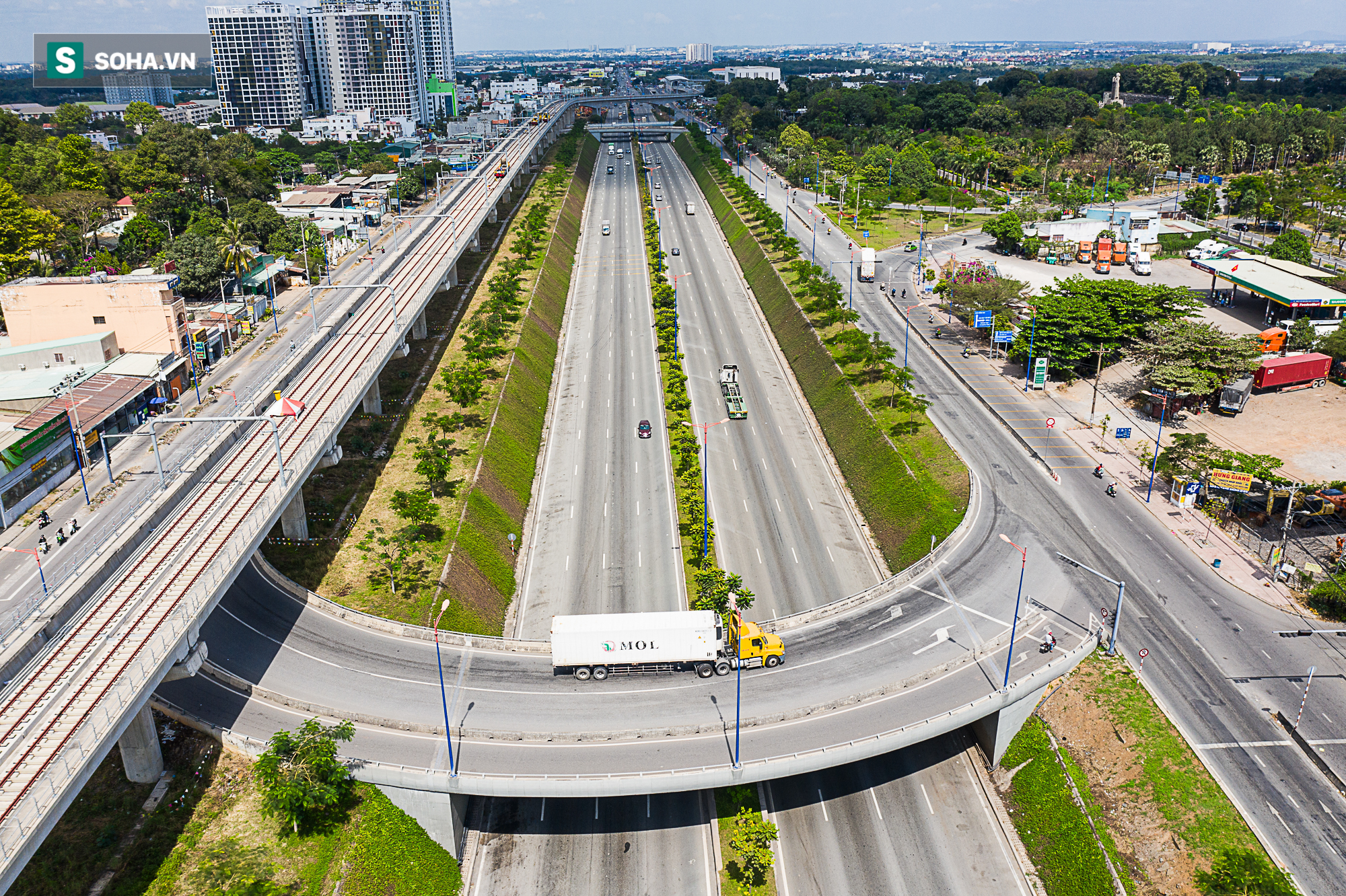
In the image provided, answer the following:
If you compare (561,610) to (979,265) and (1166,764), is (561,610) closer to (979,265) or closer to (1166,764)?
(1166,764)

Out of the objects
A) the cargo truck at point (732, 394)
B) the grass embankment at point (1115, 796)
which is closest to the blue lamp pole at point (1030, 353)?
the cargo truck at point (732, 394)

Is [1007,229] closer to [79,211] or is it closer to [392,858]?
[392,858]

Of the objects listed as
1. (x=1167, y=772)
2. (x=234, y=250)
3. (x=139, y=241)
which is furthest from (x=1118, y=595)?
(x=139, y=241)

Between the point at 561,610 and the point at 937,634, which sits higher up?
the point at 937,634

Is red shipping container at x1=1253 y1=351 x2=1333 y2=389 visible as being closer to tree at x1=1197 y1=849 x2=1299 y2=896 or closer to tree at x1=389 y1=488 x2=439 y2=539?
tree at x1=1197 y1=849 x2=1299 y2=896

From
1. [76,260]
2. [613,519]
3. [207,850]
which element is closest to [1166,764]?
[613,519]

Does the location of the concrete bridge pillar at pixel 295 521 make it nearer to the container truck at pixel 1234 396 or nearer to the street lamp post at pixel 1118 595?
the street lamp post at pixel 1118 595
